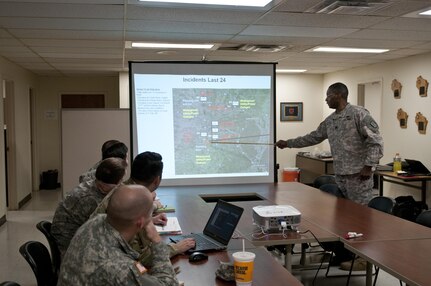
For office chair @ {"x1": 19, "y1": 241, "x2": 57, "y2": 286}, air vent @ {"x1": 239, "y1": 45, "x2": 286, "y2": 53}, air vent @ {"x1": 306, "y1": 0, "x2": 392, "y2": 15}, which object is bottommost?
office chair @ {"x1": 19, "y1": 241, "x2": 57, "y2": 286}

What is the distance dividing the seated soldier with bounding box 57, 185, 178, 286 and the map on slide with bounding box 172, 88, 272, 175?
Answer: 2.83 m

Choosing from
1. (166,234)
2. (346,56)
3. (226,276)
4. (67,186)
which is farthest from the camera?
(346,56)

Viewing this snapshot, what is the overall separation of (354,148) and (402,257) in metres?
1.90

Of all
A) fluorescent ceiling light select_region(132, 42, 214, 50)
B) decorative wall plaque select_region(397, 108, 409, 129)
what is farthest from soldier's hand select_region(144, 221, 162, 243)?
decorative wall plaque select_region(397, 108, 409, 129)

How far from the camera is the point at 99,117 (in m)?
6.38

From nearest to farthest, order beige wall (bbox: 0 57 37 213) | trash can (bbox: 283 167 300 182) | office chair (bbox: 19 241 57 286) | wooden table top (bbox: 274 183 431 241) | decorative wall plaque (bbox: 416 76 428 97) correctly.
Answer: office chair (bbox: 19 241 57 286) < wooden table top (bbox: 274 183 431 241) < decorative wall plaque (bbox: 416 76 428 97) < beige wall (bbox: 0 57 37 213) < trash can (bbox: 283 167 300 182)

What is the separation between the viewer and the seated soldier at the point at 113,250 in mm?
1517

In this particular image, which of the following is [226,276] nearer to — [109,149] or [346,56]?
[109,149]

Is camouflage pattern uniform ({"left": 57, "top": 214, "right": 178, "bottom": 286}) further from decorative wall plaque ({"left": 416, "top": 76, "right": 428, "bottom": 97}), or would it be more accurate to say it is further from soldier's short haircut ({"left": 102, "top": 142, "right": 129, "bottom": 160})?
decorative wall plaque ({"left": 416, "top": 76, "right": 428, "bottom": 97})

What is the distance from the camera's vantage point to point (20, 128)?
7605mm

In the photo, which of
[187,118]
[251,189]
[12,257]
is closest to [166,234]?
[251,189]

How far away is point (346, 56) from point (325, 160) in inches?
79.2

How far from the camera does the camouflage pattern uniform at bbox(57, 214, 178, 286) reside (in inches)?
59.6

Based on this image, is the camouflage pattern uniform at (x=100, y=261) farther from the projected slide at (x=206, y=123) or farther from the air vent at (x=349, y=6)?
the air vent at (x=349, y=6)
